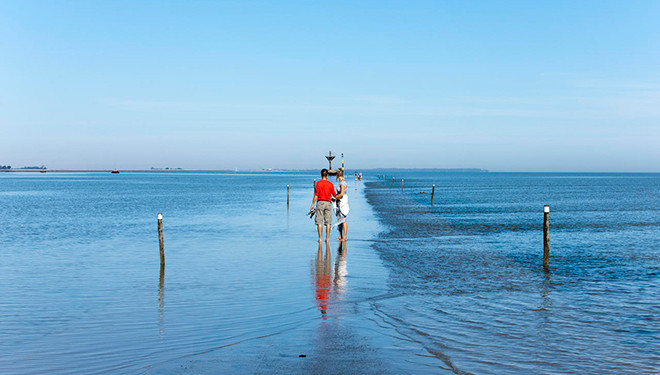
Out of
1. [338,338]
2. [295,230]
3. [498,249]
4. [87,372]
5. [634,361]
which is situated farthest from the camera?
[295,230]

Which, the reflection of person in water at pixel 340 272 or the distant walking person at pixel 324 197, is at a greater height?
the distant walking person at pixel 324 197

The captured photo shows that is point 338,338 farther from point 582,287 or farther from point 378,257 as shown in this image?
point 378,257

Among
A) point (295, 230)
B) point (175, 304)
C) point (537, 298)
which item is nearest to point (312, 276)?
point (175, 304)

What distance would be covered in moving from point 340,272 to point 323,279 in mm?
1039

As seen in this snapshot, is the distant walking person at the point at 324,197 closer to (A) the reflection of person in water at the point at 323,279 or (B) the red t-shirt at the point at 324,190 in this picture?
(B) the red t-shirt at the point at 324,190

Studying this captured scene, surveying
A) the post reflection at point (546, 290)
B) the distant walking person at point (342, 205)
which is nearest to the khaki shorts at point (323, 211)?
the distant walking person at point (342, 205)

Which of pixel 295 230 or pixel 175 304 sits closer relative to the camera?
pixel 175 304

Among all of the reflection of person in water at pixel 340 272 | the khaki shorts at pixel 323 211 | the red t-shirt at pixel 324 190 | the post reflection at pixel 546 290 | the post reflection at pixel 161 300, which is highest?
the red t-shirt at pixel 324 190

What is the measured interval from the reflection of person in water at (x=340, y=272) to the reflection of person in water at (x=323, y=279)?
17 cm

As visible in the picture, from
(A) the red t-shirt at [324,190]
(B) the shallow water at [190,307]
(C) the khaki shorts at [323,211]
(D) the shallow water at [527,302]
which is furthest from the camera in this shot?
(C) the khaki shorts at [323,211]

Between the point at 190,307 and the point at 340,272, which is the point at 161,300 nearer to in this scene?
the point at 190,307

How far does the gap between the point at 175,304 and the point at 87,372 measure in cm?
363

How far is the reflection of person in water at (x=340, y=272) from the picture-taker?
11.6m

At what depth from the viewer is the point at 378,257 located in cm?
1639
